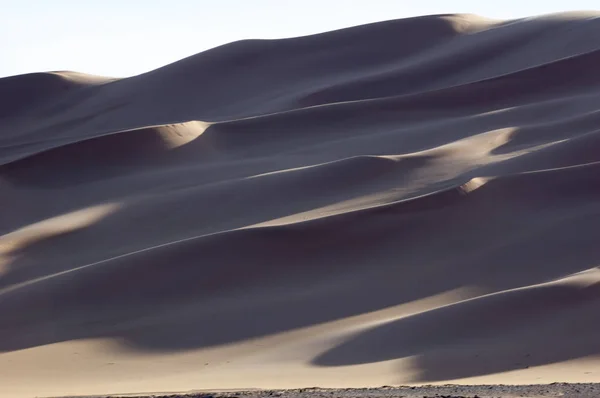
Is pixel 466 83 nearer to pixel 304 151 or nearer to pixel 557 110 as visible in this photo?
pixel 557 110

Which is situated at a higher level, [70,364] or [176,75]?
[176,75]

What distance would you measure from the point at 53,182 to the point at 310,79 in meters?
10.00

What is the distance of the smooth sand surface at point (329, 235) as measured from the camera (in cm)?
967

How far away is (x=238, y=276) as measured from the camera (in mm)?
13102

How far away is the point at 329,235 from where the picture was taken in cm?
1398

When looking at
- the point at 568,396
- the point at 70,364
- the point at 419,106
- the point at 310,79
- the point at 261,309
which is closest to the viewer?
the point at 568,396

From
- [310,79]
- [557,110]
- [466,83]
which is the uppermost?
[310,79]

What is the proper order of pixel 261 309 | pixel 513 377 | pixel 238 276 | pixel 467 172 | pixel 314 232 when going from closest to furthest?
pixel 513 377 < pixel 261 309 < pixel 238 276 < pixel 314 232 < pixel 467 172

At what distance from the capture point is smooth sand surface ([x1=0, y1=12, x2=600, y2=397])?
9.67 m

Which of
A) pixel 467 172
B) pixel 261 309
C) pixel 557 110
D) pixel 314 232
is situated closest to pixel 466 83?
pixel 557 110

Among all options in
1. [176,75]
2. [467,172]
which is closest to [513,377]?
[467,172]

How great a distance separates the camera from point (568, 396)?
675cm

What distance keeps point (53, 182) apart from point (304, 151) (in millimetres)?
4338

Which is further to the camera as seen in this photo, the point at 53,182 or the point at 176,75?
the point at 176,75
